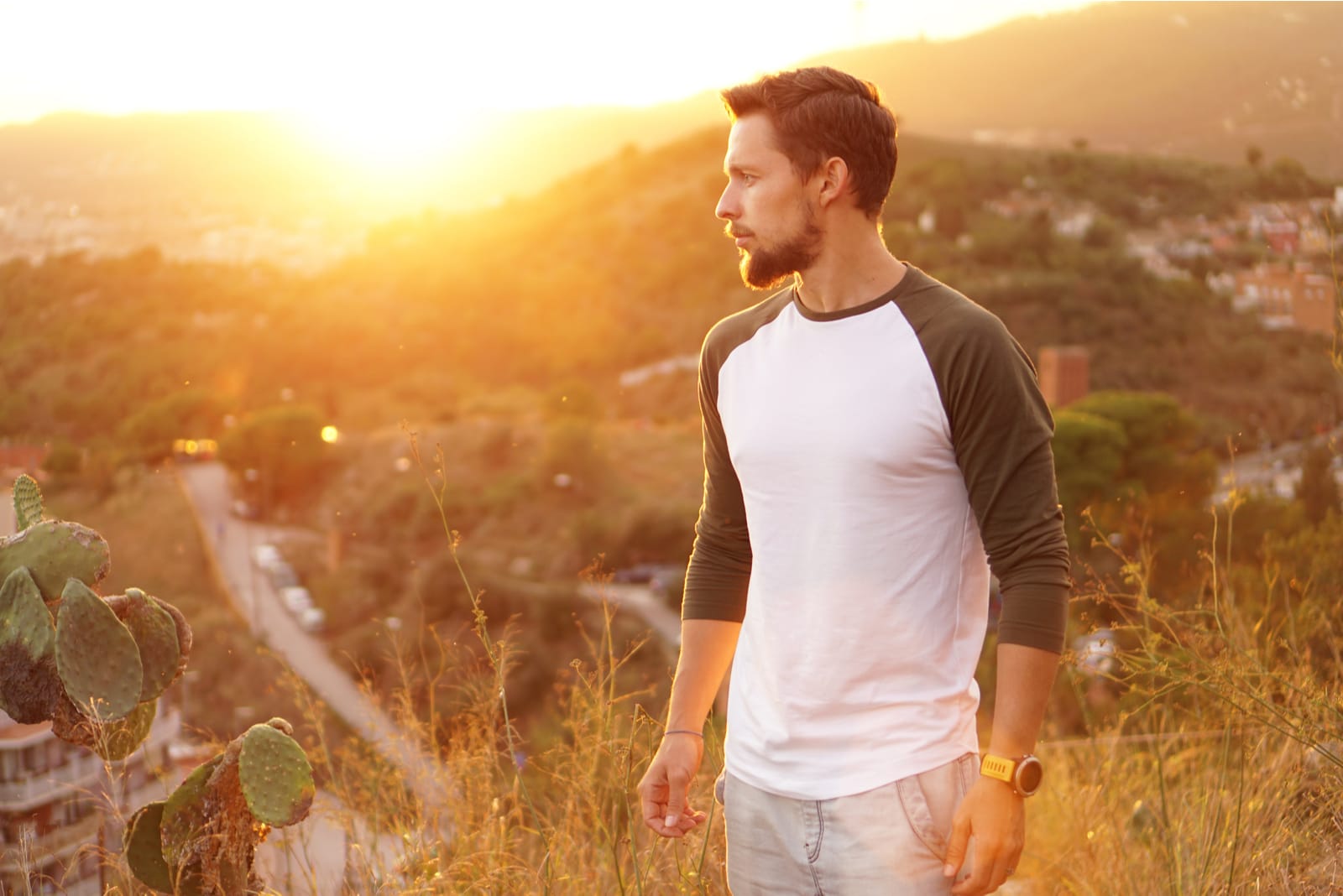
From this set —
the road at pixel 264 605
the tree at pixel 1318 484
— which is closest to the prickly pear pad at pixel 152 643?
the road at pixel 264 605

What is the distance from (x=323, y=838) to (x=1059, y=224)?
40.9m

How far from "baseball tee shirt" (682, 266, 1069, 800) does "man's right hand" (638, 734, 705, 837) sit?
0.11 meters

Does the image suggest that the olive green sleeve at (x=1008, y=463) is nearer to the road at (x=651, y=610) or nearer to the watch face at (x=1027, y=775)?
the watch face at (x=1027, y=775)

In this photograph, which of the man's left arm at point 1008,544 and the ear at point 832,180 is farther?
the ear at point 832,180

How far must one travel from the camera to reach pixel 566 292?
47406 mm

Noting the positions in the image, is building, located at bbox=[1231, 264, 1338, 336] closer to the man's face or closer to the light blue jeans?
the man's face

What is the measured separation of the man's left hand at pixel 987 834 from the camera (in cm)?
107

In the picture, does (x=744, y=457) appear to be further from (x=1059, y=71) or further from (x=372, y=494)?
(x=1059, y=71)

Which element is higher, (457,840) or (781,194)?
(781,194)

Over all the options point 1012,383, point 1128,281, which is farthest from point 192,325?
point 1012,383

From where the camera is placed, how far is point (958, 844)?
42.9 inches

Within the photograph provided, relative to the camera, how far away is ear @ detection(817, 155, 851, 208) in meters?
1.25

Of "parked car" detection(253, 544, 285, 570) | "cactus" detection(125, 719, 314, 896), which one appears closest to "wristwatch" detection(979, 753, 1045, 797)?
"cactus" detection(125, 719, 314, 896)

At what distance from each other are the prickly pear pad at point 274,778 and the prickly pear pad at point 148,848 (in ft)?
0.65
